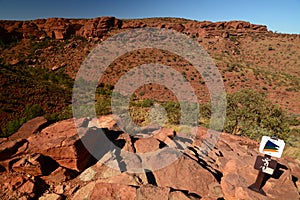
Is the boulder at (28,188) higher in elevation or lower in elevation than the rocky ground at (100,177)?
lower

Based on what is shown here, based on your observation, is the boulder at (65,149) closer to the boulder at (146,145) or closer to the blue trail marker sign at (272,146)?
the boulder at (146,145)

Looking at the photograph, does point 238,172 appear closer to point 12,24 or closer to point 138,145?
point 138,145

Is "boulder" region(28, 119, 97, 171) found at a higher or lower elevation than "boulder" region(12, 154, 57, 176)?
higher

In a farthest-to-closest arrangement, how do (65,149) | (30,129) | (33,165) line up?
1. (30,129)
2. (65,149)
3. (33,165)

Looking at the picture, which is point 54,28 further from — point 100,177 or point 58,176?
point 100,177

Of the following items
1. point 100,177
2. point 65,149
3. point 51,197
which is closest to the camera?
point 51,197

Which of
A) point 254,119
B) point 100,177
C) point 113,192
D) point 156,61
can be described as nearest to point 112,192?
point 113,192

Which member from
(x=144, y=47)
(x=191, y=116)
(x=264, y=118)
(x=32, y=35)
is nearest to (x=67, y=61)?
(x=144, y=47)

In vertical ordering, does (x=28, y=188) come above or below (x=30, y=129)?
below

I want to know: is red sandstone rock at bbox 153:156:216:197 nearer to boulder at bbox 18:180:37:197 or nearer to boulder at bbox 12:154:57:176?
boulder at bbox 12:154:57:176

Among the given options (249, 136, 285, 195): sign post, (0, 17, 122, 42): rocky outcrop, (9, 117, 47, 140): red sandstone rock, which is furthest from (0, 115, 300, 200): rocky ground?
(0, 17, 122, 42): rocky outcrop

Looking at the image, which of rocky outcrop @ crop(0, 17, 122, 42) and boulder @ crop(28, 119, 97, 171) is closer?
boulder @ crop(28, 119, 97, 171)

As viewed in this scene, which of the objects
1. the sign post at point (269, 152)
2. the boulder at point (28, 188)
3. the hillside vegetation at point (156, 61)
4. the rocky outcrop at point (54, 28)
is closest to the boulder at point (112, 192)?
the boulder at point (28, 188)

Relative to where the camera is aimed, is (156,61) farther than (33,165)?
Yes
